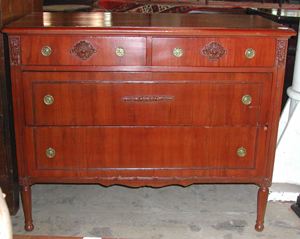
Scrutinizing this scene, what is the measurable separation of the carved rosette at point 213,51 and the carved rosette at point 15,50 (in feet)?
2.38

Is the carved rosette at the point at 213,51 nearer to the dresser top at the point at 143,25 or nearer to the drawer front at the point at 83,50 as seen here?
the dresser top at the point at 143,25

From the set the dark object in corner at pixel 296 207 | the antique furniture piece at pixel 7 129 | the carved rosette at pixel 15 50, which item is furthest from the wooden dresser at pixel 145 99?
the dark object in corner at pixel 296 207

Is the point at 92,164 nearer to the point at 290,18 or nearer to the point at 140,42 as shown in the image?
the point at 140,42

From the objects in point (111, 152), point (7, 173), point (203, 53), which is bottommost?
point (7, 173)

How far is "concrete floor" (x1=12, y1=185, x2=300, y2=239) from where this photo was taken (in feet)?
6.89

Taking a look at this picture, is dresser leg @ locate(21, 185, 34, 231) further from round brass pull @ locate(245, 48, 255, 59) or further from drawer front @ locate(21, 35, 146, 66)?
round brass pull @ locate(245, 48, 255, 59)

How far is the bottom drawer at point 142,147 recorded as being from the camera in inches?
74.6

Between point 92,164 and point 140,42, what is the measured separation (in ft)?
1.88

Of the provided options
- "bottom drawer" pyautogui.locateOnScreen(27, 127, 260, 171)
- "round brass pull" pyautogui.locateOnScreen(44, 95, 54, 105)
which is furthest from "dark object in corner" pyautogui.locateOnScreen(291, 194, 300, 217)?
"round brass pull" pyautogui.locateOnScreen(44, 95, 54, 105)

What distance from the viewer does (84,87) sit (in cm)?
182

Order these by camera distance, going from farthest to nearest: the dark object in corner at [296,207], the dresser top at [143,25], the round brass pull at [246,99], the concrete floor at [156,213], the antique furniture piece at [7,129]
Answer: the dark object in corner at [296,207], the concrete floor at [156,213], the antique furniture piece at [7,129], the round brass pull at [246,99], the dresser top at [143,25]

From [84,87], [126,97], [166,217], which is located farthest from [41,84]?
[166,217]

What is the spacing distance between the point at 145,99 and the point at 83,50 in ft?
1.05

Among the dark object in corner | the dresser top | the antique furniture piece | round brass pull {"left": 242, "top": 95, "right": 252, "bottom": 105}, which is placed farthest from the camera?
the dark object in corner
